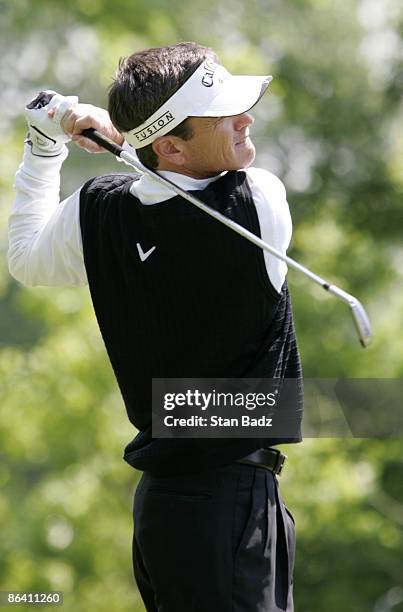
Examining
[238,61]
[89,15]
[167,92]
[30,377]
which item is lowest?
[30,377]

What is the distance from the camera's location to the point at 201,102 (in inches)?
114

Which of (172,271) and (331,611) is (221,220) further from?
(331,611)

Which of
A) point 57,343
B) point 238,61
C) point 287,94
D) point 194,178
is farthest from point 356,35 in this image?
point 194,178

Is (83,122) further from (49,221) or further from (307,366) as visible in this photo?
(307,366)

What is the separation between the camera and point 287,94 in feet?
41.5

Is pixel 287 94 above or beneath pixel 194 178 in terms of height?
above

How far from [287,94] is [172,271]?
33.0ft

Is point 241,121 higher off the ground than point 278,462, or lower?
higher

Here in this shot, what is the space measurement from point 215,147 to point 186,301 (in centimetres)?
37

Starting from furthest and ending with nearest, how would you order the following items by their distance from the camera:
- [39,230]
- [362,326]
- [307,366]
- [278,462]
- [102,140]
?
1. [307,366]
2. [39,230]
3. [102,140]
4. [278,462]
5. [362,326]

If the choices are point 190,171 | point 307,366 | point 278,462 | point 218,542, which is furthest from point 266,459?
point 307,366

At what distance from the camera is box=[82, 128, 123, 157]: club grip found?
118 inches

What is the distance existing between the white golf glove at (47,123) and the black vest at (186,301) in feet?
0.80

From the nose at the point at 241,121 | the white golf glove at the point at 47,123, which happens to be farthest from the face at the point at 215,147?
the white golf glove at the point at 47,123
